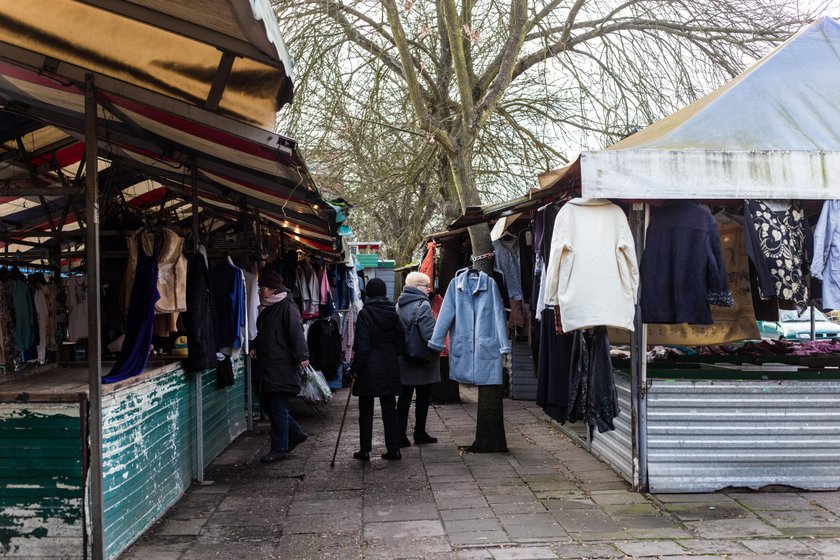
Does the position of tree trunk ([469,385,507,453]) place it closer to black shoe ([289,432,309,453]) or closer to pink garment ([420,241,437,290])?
black shoe ([289,432,309,453])

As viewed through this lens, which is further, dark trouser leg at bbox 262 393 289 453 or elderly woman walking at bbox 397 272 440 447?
elderly woman walking at bbox 397 272 440 447

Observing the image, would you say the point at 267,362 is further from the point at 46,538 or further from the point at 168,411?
the point at 46,538

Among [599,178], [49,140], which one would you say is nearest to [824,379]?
[599,178]

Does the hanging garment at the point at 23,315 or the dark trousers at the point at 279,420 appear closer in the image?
the dark trousers at the point at 279,420

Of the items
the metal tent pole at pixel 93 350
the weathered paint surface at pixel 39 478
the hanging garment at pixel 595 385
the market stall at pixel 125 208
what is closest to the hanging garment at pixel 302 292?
the market stall at pixel 125 208

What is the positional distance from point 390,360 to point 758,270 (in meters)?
3.68

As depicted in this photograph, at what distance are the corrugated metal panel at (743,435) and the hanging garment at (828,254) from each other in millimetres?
939

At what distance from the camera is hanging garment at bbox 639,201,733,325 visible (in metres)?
5.50

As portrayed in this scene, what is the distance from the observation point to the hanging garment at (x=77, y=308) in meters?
7.17

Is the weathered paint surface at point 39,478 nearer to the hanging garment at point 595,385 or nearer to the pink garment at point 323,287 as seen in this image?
the hanging garment at point 595,385

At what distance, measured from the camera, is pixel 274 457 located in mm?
7574

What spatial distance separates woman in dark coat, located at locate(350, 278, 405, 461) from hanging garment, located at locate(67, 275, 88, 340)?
267 centimetres

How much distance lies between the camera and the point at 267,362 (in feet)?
25.0

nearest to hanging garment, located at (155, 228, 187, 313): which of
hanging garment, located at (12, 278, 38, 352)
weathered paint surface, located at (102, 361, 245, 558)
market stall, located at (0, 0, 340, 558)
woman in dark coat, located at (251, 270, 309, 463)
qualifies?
market stall, located at (0, 0, 340, 558)
